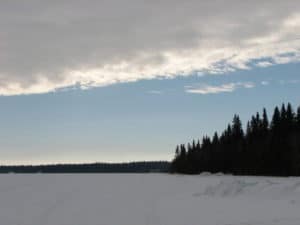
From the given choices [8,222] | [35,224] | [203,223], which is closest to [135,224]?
[203,223]

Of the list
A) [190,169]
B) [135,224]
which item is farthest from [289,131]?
[135,224]

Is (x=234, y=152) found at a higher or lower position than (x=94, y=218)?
higher

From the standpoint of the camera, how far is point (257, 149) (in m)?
99.1

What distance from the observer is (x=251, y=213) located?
24.9m

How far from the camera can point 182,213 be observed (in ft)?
84.7

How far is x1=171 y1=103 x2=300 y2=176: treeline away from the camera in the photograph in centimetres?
8869

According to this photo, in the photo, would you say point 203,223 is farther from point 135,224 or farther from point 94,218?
point 94,218

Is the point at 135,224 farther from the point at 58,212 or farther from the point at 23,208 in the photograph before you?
the point at 23,208

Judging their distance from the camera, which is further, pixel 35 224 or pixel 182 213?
pixel 182 213

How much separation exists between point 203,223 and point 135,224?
9.43ft

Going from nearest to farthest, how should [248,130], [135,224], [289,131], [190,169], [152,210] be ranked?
1. [135,224]
2. [152,210]
3. [289,131]
4. [248,130]
5. [190,169]

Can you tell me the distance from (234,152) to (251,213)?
89063mm

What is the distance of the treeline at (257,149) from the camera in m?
88.7

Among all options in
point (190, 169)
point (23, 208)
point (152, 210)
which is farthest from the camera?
point (190, 169)
